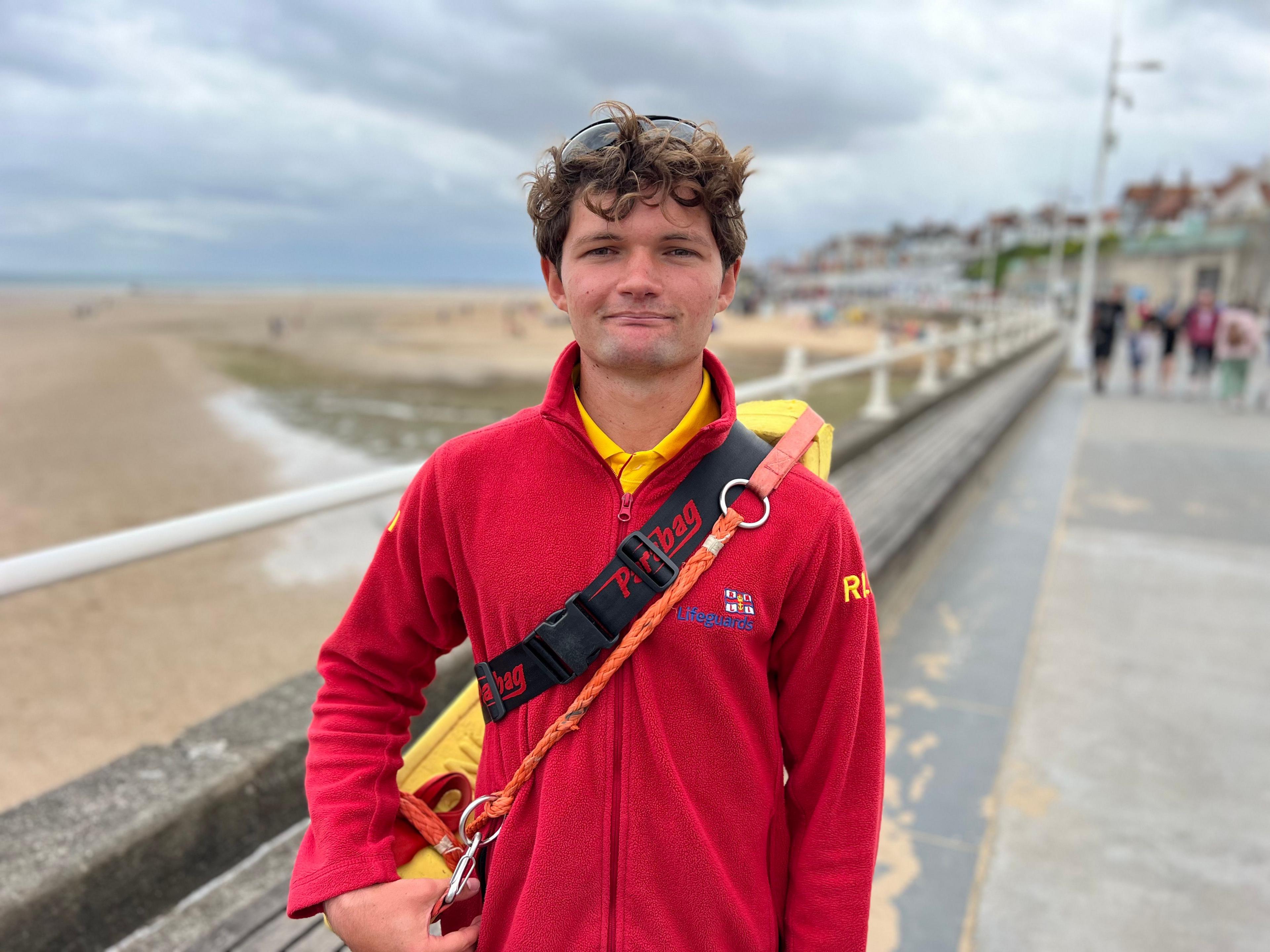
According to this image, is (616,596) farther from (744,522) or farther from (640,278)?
(640,278)

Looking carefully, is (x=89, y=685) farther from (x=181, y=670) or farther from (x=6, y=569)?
(x=6, y=569)

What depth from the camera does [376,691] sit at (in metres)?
1.27

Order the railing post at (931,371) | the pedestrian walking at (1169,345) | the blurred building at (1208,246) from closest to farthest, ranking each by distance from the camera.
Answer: the railing post at (931,371) < the pedestrian walking at (1169,345) < the blurred building at (1208,246)

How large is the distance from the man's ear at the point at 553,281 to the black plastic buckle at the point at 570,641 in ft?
1.45

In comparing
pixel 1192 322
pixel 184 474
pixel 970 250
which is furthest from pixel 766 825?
pixel 970 250

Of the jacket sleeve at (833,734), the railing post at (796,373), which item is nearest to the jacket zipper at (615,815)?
the jacket sleeve at (833,734)

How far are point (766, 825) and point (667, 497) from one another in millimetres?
498

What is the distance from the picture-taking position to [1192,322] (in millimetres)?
12539

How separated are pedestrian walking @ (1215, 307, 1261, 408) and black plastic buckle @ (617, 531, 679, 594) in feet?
39.8

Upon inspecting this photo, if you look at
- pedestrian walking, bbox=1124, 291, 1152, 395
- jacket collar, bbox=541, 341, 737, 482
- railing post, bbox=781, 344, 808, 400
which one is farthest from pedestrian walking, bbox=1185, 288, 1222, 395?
jacket collar, bbox=541, 341, 737, 482

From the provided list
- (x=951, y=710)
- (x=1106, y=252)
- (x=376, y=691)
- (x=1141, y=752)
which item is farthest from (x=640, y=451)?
(x=1106, y=252)

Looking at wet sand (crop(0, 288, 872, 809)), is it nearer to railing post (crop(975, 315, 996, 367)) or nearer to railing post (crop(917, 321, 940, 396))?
railing post (crop(917, 321, 940, 396))

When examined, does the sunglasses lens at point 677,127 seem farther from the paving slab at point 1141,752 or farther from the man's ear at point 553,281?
the paving slab at point 1141,752

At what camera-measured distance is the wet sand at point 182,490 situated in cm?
535
